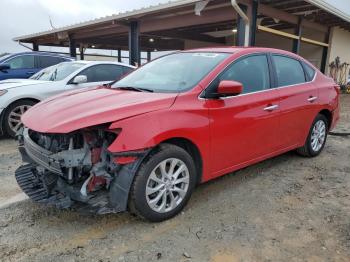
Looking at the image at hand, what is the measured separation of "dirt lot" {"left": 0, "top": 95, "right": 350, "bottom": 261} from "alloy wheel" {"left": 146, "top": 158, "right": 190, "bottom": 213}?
0.17 metres

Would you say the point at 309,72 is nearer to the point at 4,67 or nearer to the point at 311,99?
the point at 311,99

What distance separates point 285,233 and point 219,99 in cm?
138

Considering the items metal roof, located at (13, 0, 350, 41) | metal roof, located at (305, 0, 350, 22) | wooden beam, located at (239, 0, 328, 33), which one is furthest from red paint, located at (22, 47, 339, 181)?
metal roof, located at (305, 0, 350, 22)

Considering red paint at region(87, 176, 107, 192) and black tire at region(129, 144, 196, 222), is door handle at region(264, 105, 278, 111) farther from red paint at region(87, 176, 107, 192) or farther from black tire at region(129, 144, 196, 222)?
red paint at region(87, 176, 107, 192)

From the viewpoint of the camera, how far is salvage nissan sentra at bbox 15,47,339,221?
2680 millimetres

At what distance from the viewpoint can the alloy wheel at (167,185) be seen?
2.87 m

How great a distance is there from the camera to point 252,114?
142 inches

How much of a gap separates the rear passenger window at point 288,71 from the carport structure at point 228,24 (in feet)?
13.3

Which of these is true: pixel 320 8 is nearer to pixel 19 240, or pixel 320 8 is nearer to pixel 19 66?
pixel 19 66

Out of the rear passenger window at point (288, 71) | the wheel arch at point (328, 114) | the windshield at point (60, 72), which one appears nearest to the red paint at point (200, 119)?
the rear passenger window at point (288, 71)

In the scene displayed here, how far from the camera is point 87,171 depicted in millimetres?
2732

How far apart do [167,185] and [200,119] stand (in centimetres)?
69

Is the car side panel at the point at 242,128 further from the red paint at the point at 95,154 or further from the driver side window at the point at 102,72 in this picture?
the driver side window at the point at 102,72

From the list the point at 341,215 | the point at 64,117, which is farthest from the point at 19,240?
the point at 341,215
